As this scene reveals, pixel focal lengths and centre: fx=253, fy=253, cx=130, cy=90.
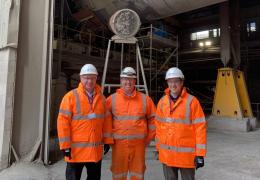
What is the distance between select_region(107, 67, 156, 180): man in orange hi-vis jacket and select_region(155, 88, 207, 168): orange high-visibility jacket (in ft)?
1.20

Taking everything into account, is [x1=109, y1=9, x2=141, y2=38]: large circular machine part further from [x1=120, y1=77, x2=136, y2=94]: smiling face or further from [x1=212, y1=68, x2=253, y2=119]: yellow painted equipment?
[x1=212, y1=68, x2=253, y2=119]: yellow painted equipment

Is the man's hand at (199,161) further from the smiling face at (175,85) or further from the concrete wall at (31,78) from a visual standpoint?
the concrete wall at (31,78)

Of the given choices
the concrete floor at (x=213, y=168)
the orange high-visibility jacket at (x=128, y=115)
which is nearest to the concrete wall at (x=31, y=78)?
the concrete floor at (x=213, y=168)

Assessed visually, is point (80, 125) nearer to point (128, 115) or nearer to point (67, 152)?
point (67, 152)

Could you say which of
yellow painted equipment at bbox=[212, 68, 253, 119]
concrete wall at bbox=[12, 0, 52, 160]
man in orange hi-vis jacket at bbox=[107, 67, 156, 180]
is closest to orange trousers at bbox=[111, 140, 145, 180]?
man in orange hi-vis jacket at bbox=[107, 67, 156, 180]

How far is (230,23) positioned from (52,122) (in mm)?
8124

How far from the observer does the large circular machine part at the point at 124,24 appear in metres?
5.43

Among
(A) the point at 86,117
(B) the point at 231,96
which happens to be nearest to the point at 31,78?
(A) the point at 86,117

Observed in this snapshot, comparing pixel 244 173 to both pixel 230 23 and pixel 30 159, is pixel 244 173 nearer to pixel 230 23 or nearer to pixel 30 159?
pixel 30 159

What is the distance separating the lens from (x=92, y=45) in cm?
939

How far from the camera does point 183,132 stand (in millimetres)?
2781

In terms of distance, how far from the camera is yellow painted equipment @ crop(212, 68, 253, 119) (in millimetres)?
9406

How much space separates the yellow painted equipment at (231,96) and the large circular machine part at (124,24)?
5.50 m

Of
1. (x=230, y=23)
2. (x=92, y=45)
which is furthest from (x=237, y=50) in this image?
(x=92, y=45)
